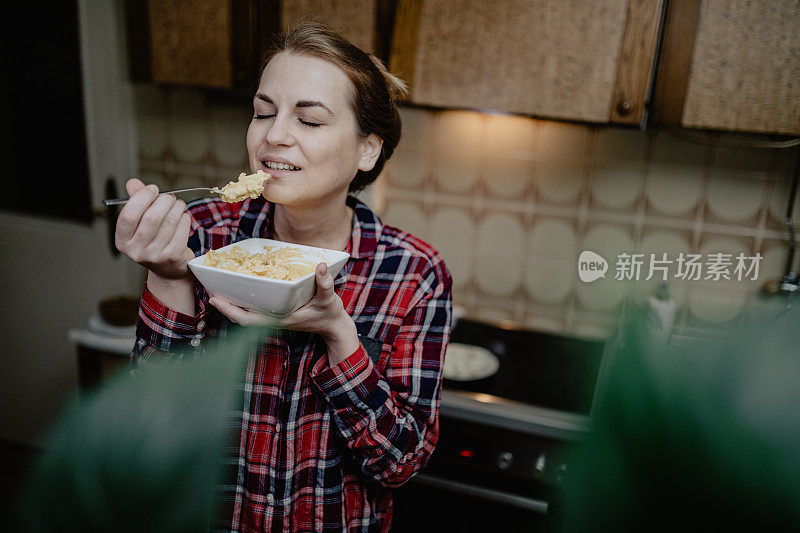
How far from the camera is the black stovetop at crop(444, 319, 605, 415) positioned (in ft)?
5.85

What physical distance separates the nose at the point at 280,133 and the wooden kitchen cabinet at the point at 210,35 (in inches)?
34.1

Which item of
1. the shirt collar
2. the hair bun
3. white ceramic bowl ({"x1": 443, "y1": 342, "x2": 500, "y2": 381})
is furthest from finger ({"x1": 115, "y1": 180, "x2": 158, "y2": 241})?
white ceramic bowl ({"x1": 443, "y1": 342, "x2": 500, "y2": 381})

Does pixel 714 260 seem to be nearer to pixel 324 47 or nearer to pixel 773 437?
pixel 324 47

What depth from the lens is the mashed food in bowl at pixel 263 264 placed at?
0.84m

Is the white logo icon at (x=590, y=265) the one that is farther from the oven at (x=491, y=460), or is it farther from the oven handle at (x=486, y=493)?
the oven handle at (x=486, y=493)

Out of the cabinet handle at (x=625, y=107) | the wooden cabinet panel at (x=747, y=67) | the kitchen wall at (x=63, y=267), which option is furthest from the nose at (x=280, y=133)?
the kitchen wall at (x=63, y=267)

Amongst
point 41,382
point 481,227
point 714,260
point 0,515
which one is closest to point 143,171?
point 41,382

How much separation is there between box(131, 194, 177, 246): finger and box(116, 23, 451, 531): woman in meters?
0.08

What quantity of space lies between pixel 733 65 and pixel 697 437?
60.5 inches

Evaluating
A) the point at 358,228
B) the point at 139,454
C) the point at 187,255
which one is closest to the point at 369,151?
the point at 358,228

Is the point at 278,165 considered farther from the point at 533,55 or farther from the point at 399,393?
the point at 533,55

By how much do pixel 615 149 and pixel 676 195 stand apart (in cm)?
24

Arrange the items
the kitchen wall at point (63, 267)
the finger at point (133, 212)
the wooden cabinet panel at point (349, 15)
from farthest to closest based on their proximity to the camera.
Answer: the kitchen wall at point (63, 267)
the wooden cabinet panel at point (349, 15)
the finger at point (133, 212)

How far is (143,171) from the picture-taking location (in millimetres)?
2502
